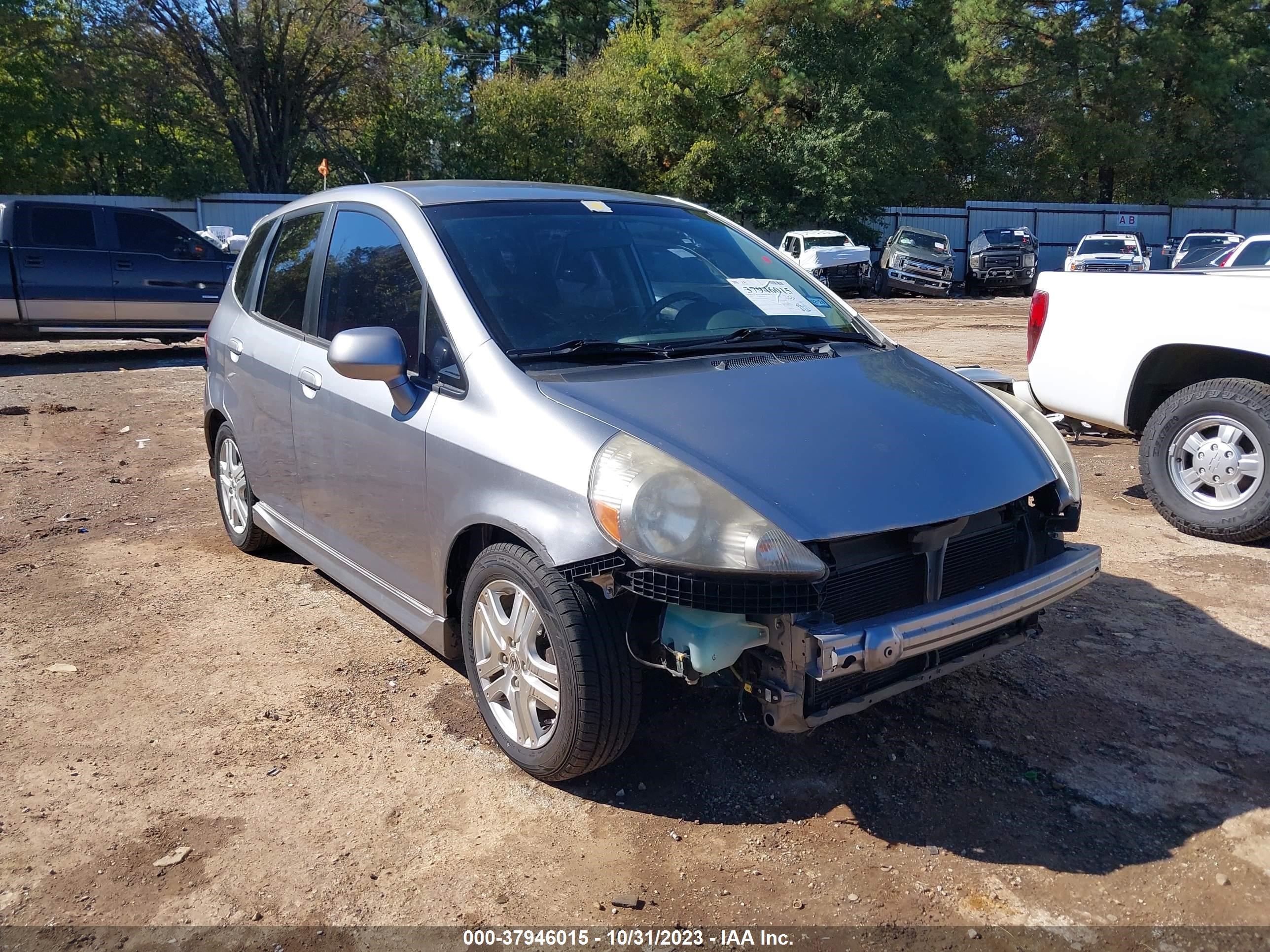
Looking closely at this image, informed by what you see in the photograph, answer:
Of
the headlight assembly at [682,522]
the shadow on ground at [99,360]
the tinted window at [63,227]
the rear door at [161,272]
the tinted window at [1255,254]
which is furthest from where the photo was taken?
the tinted window at [1255,254]

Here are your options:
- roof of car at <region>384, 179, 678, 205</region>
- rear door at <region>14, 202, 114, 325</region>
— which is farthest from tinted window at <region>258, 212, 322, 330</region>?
rear door at <region>14, 202, 114, 325</region>

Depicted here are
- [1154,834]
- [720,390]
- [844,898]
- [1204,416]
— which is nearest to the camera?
[844,898]

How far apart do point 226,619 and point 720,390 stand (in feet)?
8.54

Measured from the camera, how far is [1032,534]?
341 centimetres

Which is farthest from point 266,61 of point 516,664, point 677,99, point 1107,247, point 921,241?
point 516,664

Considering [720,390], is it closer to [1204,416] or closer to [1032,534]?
[1032,534]

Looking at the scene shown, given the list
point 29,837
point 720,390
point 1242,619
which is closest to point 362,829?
point 29,837

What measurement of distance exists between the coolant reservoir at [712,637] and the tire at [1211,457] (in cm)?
381

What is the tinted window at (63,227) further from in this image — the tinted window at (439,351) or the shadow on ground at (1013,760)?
the shadow on ground at (1013,760)

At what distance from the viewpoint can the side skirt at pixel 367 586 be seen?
354 cm

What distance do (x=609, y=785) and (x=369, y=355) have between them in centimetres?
155

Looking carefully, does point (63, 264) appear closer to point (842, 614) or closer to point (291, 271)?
point (291, 271)

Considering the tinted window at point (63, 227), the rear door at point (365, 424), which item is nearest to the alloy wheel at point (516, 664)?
the rear door at point (365, 424)

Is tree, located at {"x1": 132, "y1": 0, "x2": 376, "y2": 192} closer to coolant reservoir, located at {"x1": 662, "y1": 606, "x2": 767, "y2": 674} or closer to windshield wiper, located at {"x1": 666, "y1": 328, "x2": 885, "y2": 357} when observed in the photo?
windshield wiper, located at {"x1": 666, "y1": 328, "x2": 885, "y2": 357}
